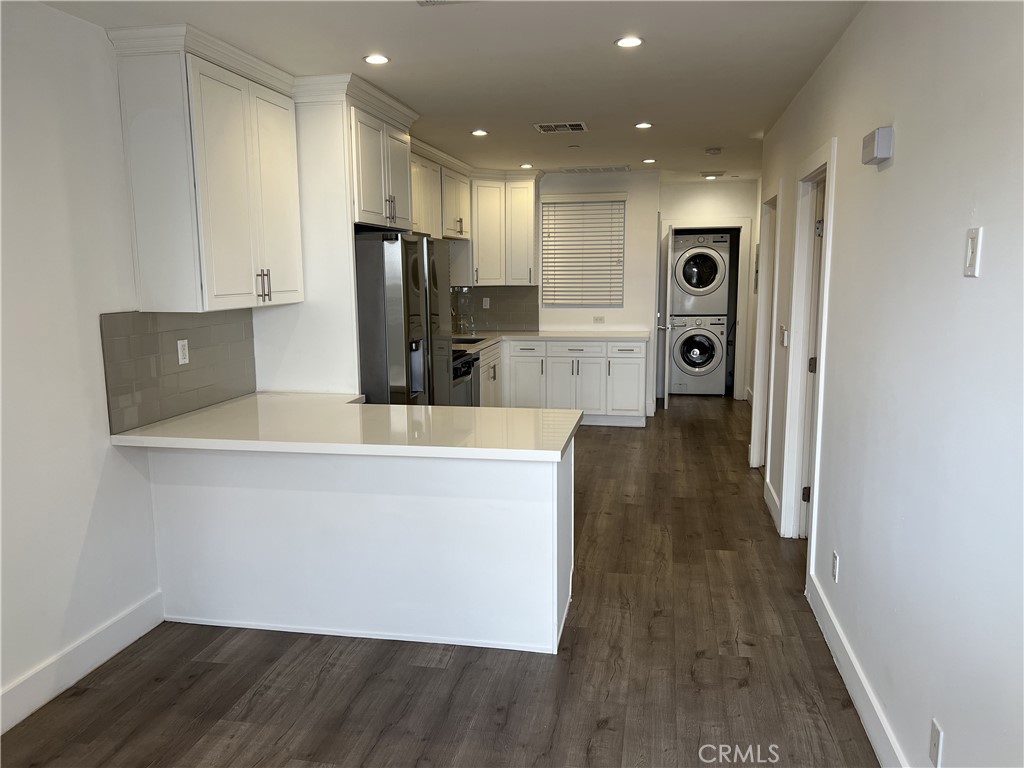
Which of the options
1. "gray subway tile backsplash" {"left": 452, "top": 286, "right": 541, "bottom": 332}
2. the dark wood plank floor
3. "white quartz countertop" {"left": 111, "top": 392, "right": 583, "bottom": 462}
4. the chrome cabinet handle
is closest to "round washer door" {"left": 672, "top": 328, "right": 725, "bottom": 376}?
"gray subway tile backsplash" {"left": 452, "top": 286, "right": 541, "bottom": 332}

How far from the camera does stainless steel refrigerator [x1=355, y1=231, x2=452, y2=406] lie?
155 inches

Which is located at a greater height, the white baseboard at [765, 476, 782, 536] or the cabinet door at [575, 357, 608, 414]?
the cabinet door at [575, 357, 608, 414]

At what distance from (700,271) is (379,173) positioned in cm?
517

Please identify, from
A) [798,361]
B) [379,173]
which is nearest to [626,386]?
[798,361]

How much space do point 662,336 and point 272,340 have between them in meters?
5.32

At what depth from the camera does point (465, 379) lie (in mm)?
5414

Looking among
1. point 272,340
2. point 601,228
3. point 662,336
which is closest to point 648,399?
point 662,336

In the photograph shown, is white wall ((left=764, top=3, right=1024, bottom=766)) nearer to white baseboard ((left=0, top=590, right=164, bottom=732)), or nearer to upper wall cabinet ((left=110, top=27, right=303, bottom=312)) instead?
upper wall cabinet ((left=110, top=27, right=303, bottom=312))

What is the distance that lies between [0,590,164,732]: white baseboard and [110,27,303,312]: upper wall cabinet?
4.19ft

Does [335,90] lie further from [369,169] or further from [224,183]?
[224,183]

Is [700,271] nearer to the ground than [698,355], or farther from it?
farther from it

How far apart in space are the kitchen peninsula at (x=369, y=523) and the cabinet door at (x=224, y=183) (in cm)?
62

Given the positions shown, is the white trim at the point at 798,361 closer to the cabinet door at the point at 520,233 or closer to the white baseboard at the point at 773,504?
the white baseboard at the point at 773,504

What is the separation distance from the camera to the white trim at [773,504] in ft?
13.6
